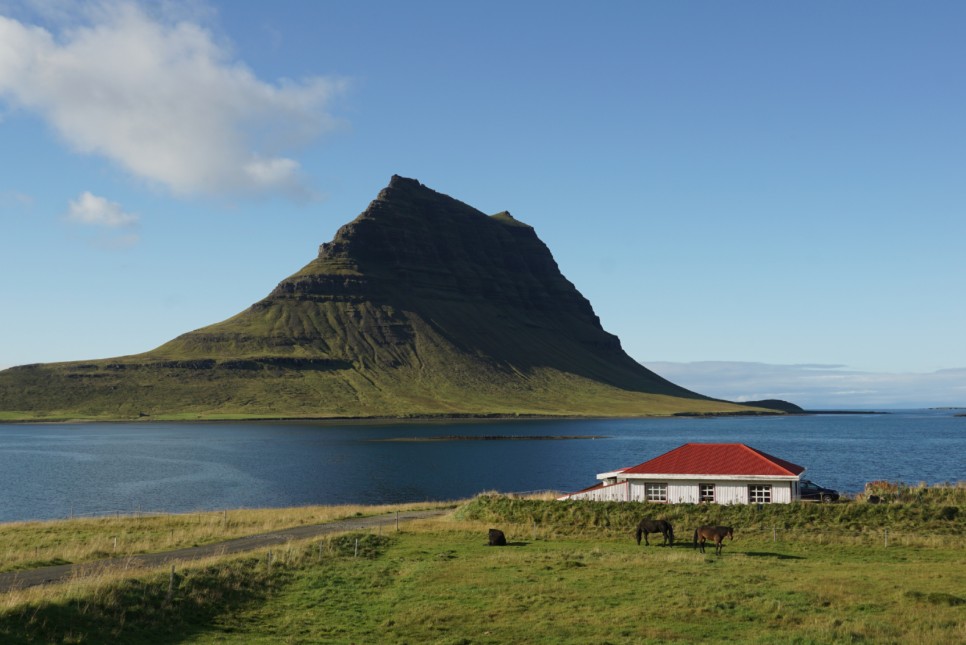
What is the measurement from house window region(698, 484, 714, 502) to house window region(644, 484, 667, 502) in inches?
93.6

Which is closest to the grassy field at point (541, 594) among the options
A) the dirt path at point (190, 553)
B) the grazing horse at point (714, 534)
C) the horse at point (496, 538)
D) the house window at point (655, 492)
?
the grazing horse at point (714, 534)

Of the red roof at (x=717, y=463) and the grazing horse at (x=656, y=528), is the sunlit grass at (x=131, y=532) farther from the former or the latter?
the grazing horse at (x=656, y=528)

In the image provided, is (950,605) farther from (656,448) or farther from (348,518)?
(656,448)

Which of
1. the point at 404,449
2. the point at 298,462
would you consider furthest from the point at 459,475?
the point at 404,449

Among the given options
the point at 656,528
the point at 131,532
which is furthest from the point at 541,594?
the point at 131,532

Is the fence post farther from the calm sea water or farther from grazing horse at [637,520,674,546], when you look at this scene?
the calm sea water

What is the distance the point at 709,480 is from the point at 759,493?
3366 millimetres

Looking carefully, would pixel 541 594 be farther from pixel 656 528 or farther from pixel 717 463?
pixel 717 463

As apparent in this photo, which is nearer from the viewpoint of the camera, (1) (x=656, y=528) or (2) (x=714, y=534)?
(2) (x=714, y=534)

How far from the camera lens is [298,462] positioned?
132 metres

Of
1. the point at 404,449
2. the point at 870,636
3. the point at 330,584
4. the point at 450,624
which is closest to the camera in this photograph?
the point at 870,636

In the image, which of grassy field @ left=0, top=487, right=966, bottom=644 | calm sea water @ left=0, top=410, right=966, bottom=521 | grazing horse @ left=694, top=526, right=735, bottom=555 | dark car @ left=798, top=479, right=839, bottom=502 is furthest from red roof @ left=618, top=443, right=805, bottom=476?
calm sea water @ left=0, top=410, right=966, bottom=521

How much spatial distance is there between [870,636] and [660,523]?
2078cm

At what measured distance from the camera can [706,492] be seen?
56.8 metres
